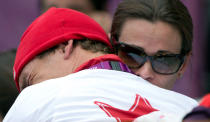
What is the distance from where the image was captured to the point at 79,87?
1.92m

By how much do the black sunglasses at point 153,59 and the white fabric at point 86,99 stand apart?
51cm

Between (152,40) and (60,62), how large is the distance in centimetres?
61

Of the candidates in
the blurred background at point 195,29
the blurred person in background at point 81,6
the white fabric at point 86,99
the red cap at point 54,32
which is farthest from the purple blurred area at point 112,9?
the white fabric at point 86,99

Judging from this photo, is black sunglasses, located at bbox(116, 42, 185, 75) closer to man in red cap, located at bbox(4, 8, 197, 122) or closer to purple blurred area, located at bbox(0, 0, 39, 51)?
man in red cap, located at bbox(4, 8, 197, 122)

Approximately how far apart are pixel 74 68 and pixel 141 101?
1.72 feet

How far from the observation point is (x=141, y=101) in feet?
6.33

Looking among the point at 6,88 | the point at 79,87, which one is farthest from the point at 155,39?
the point at 6,88

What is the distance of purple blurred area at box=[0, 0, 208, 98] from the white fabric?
3452mm

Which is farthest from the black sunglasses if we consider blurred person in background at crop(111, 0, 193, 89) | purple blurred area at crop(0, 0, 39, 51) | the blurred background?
purple blurred area at crop(0, 0, 39, 51)

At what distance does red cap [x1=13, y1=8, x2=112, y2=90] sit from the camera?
236 cm

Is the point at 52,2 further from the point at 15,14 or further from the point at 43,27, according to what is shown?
the point at 43,27

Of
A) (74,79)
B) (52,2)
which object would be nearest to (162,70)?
(74,79)

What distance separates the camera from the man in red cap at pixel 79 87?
6.12ft

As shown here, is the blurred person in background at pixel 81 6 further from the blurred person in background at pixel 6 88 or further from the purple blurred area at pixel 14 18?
the blurred person in background at pixel 6 88
